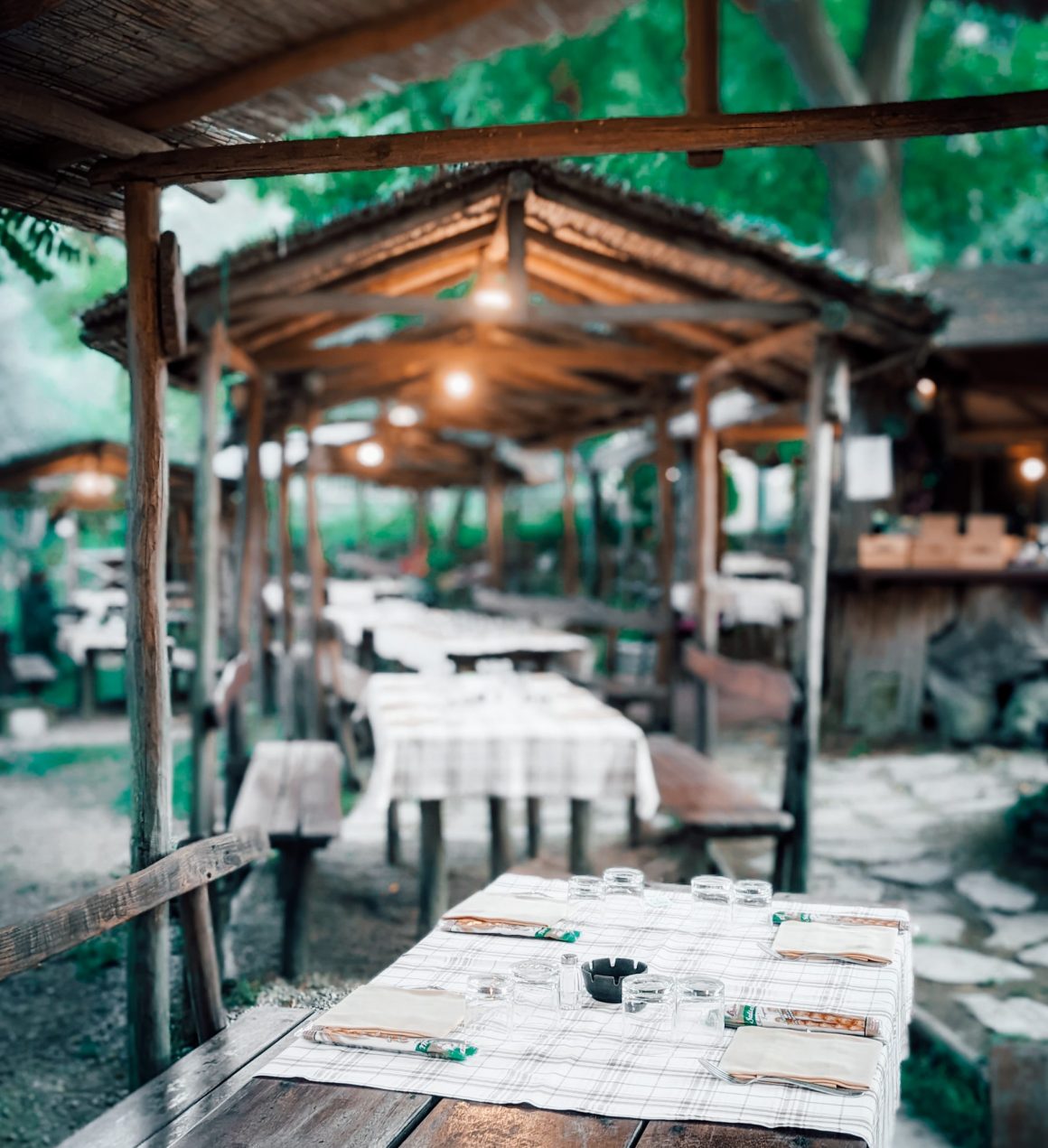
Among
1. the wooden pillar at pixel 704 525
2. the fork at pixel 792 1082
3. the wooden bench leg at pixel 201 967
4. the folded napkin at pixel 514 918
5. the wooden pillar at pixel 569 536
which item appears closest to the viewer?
the fork at pixel 792 1082

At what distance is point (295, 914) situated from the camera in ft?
17.5

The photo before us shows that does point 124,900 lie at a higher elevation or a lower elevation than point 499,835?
higher

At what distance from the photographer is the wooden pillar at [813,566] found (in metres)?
6.32

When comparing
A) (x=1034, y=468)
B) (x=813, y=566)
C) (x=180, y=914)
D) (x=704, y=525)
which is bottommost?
(x=180, y=914)

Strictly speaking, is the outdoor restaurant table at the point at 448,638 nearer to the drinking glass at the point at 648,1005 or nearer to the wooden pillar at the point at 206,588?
the wooden pillar at the point at 206,588

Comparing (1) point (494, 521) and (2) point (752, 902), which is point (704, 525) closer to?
(2) point (752, 902)

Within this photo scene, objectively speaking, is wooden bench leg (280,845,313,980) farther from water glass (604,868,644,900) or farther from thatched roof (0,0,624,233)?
thatched roof (0,0,624,233)

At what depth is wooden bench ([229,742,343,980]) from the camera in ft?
17.0

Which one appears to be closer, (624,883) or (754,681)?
(624,883)

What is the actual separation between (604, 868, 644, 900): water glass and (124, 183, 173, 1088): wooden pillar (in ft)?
5.16

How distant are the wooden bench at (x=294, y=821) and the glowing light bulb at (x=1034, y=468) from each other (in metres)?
12.3

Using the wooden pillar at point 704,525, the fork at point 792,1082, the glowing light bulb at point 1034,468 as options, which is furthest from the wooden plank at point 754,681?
the glowing light bulb at point 1034,468

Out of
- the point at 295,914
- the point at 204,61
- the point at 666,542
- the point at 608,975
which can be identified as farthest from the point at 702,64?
the point at 666,542

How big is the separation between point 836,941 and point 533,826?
4448mm
